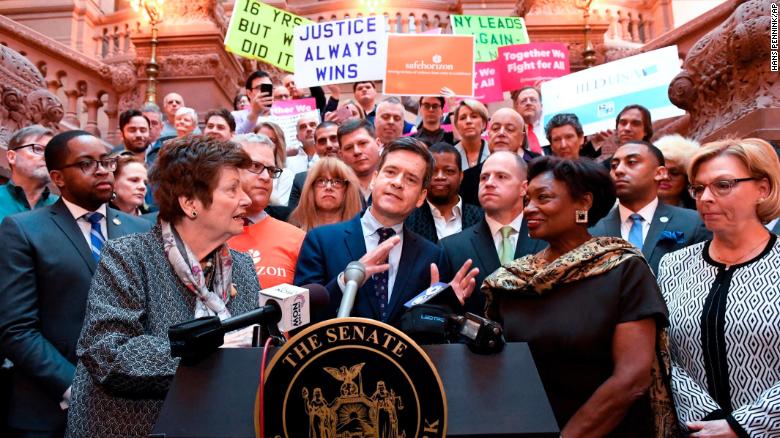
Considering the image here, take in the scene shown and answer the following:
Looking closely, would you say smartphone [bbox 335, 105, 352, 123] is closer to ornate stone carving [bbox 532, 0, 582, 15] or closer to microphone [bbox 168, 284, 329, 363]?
microphone [bbox 168, 284, 329, 363]

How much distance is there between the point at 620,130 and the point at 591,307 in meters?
3.64

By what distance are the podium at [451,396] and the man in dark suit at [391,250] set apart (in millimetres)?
1399

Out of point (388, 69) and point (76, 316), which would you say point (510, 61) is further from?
point (76, 316)

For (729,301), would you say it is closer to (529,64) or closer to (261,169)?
(261,169)

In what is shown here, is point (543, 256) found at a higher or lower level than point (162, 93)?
lower

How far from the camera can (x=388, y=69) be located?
7594 millimetres

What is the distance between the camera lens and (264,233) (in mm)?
3893

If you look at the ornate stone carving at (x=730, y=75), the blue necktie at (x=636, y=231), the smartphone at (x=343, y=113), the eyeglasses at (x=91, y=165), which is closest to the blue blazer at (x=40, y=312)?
the eyeglasses at (x=91, y=165)

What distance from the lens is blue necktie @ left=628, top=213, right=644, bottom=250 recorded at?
4.23 meters

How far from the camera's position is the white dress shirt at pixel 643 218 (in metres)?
4.26

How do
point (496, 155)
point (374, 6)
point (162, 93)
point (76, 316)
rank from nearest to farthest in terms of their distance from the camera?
point (76, 316)
point (496, 155)
point (162, 93)
point (374, 6)

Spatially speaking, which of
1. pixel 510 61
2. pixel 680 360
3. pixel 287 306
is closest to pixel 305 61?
pixel 510 61

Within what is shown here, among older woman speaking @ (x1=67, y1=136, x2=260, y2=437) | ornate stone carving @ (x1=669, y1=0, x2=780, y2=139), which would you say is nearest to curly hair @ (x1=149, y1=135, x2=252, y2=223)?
older woman speaking @ (x1=67, y1=136, x2=260, y2=437)

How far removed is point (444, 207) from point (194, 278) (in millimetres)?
2567
